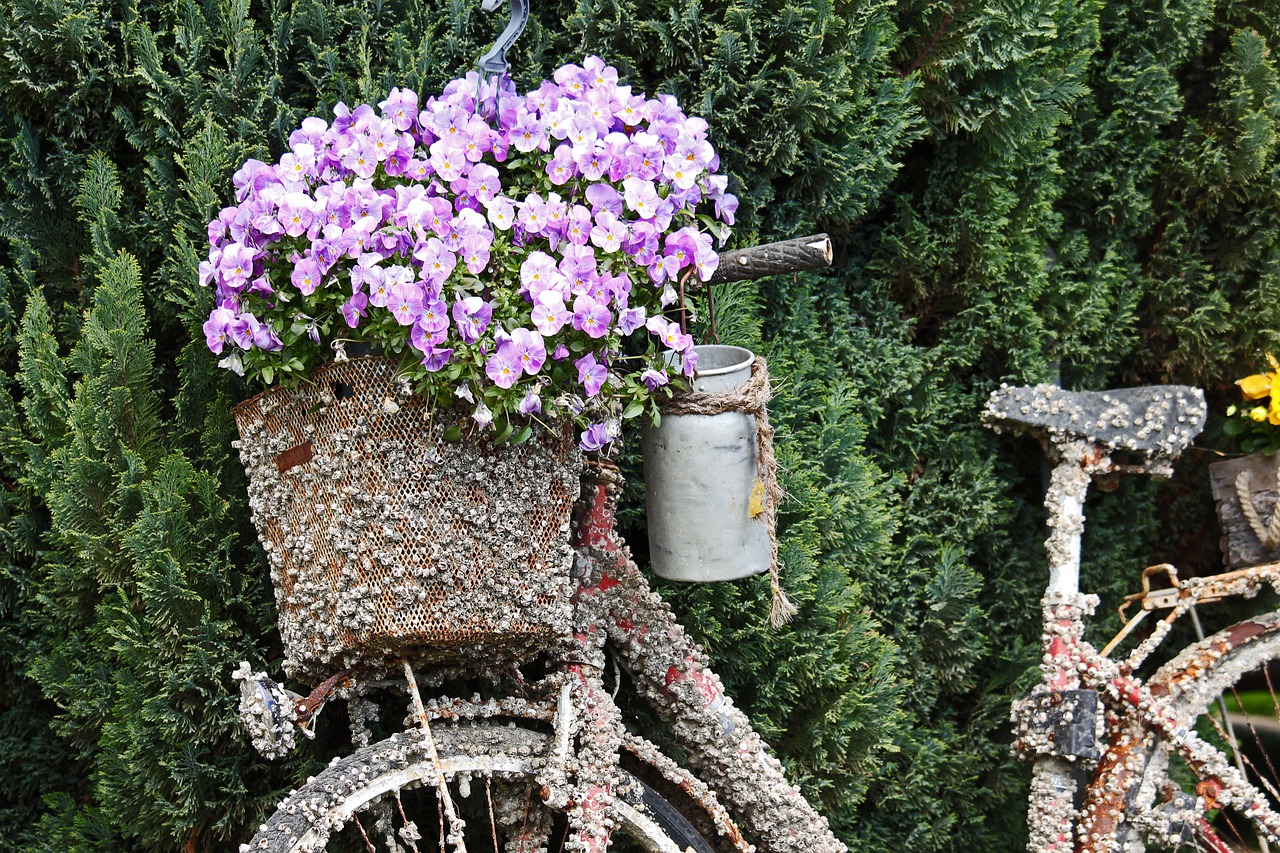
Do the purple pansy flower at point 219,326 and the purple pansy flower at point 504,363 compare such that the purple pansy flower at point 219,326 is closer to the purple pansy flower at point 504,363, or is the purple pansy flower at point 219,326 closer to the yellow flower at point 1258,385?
the purple pansy flower at point 504,363

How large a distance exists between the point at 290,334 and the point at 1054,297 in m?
2.08

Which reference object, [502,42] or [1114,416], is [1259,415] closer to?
[1114,416]

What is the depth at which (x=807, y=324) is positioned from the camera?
2680mm

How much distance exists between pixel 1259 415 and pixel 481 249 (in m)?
2.15

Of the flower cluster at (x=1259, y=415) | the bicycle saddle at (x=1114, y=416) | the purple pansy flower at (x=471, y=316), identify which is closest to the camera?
the purple pansy flower at (x=471, y=316)

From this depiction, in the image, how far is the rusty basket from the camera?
1713mm

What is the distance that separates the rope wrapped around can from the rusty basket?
20 cm

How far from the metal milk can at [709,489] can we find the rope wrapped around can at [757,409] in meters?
0.01

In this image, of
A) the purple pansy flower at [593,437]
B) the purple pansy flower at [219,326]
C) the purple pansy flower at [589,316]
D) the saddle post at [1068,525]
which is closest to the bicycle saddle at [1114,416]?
the saddle post at [1068,525]

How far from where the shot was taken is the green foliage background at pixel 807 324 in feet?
6.97

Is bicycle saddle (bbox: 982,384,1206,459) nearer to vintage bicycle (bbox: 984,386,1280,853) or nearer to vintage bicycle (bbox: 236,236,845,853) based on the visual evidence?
vintage bicycle (bbox: 984,386,1280,853)

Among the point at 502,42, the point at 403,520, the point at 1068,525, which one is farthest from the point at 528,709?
the point at 1068,525

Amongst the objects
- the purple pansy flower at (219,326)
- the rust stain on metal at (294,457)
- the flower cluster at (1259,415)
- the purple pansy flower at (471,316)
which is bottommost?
the flower cluster at (1259,415)

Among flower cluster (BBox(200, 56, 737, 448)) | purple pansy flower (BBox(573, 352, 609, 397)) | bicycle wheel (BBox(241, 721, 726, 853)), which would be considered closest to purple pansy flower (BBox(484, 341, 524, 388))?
flower cluster (BBox(200, 56, 737, 448))
